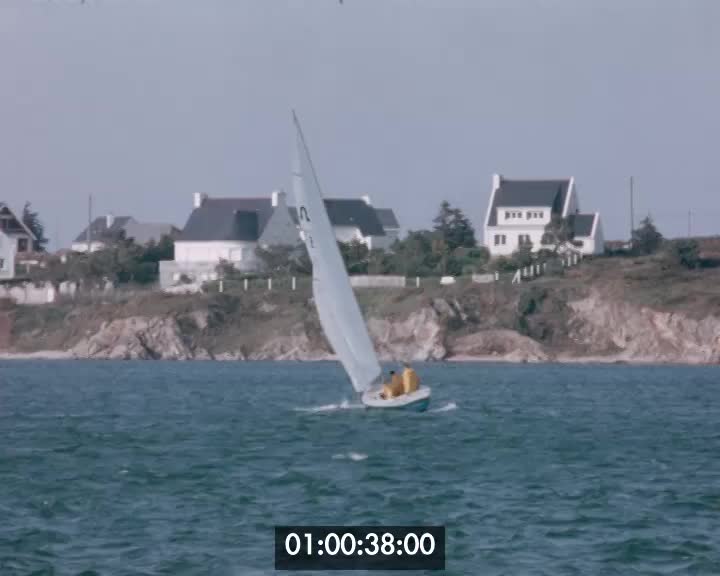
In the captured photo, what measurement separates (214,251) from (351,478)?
274 ft

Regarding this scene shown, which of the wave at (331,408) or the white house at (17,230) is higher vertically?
the white house at (17,230)

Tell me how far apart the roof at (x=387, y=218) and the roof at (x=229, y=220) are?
50.4ft

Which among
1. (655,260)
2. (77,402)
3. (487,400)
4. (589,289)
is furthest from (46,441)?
(655,260)

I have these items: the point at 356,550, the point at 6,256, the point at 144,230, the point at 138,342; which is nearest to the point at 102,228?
the point at 144,230

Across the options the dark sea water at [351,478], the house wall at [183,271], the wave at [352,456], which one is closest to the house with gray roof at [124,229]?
the house wall at [183,271]

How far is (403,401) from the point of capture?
44.3 m

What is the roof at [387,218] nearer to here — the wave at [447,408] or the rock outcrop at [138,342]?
the rock outcrop at [138,342]

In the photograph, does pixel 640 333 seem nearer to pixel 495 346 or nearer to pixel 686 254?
pixel 495 346

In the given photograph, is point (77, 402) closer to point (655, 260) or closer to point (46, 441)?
point (46, 441)

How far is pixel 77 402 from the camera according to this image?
5544 cm

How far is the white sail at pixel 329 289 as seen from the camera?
44719mm

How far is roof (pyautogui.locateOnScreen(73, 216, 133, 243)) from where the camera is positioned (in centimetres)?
13240

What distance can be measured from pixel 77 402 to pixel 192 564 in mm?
33695

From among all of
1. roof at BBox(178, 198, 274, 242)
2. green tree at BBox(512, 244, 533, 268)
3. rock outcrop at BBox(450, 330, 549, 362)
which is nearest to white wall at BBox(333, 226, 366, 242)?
roof at BBox(178, 198, 274, 242)
